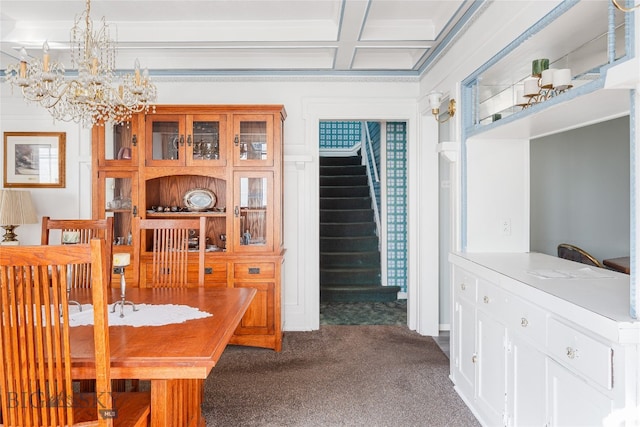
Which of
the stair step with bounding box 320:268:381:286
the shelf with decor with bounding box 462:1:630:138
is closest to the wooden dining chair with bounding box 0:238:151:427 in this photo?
the shelf with decor with bounding box 462:1:630:138

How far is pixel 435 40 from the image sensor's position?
3271 millimetres

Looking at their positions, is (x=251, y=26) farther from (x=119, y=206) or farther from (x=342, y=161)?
(x=342, y=161)

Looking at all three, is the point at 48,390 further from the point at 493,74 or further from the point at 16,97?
the point at 16,97

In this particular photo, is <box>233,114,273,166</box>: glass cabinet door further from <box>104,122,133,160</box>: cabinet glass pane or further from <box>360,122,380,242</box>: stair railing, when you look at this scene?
<box>360,122,380,242</box>: stair railing

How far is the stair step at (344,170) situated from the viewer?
7.38m

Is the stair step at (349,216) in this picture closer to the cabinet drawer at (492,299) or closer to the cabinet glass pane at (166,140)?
the cabinet glass pane at (166,140)

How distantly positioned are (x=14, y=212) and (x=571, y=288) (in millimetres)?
4100

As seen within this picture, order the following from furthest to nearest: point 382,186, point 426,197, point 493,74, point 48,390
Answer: point 382,186 → point 426,197 → point 493,74 → point 48,390

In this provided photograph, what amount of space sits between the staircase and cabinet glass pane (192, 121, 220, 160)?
2.36 meters

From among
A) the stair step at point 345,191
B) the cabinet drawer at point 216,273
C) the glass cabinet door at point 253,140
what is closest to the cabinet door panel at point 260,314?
the cabinet drawer at point 216,273

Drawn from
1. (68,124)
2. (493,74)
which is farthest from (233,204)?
(493,74)

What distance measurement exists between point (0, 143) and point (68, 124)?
683mm

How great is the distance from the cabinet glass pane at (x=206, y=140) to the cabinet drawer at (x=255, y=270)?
96 cm

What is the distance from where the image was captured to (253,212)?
3.71 metres
